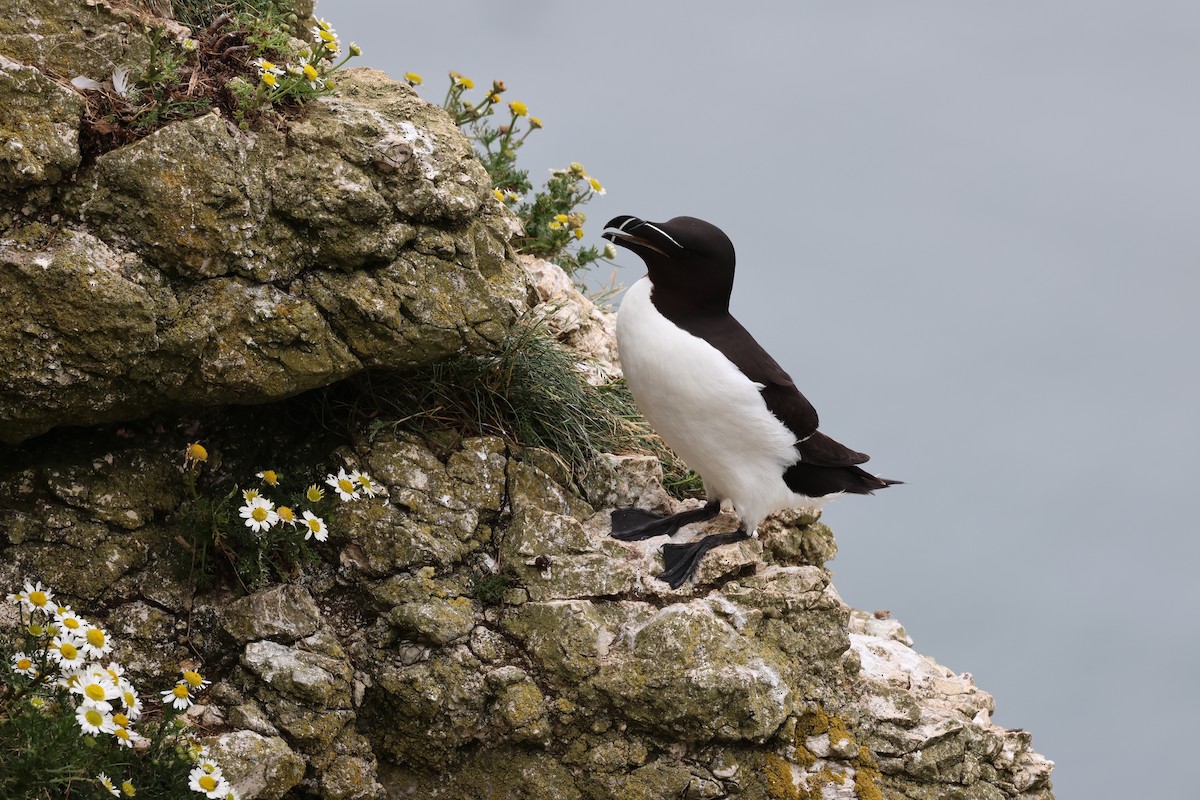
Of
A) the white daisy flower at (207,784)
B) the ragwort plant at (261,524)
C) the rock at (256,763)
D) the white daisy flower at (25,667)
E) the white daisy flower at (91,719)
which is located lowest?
the white daisy flower at (25,667)

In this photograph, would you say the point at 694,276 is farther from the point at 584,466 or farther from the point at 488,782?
the point at 488,782

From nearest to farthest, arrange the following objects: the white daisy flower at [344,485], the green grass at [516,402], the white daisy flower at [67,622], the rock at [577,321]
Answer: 1. the white daisy flower at [67,622]
2. the white daisy flower at [344,485]
3. the green grass at [516,402]
4. the rock at [577,321]

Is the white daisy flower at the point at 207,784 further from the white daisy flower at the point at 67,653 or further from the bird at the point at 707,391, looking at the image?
the bird at the point at 707,391

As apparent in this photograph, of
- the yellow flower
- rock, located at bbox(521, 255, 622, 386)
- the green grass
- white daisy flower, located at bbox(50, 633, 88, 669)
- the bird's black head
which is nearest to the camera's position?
white daisy flower, located at bbox(50, 633, 88, 669)

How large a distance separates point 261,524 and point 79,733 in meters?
1.18

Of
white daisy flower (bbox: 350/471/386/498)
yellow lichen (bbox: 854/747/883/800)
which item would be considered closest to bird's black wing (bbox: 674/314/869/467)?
yellow lichen (bbox: 854/747/883/800)

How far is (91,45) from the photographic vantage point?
5.54 m

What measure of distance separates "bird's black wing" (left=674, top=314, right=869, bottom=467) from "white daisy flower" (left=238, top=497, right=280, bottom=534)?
6.83ft

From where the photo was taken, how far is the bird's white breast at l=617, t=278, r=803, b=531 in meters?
6.02

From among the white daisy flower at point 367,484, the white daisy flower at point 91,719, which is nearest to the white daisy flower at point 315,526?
the white daisy flower at point 367,484

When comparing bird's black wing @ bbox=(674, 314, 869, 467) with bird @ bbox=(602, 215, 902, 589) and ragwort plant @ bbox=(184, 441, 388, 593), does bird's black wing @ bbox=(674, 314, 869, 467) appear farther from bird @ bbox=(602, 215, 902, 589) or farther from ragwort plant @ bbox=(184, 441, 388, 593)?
ragwort plant @ bbox=(184, 441, 388, 593)

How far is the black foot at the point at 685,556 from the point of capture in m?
6.11

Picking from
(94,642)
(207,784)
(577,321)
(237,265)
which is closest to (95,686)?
(94,642)

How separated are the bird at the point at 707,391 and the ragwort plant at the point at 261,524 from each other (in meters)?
1.39
